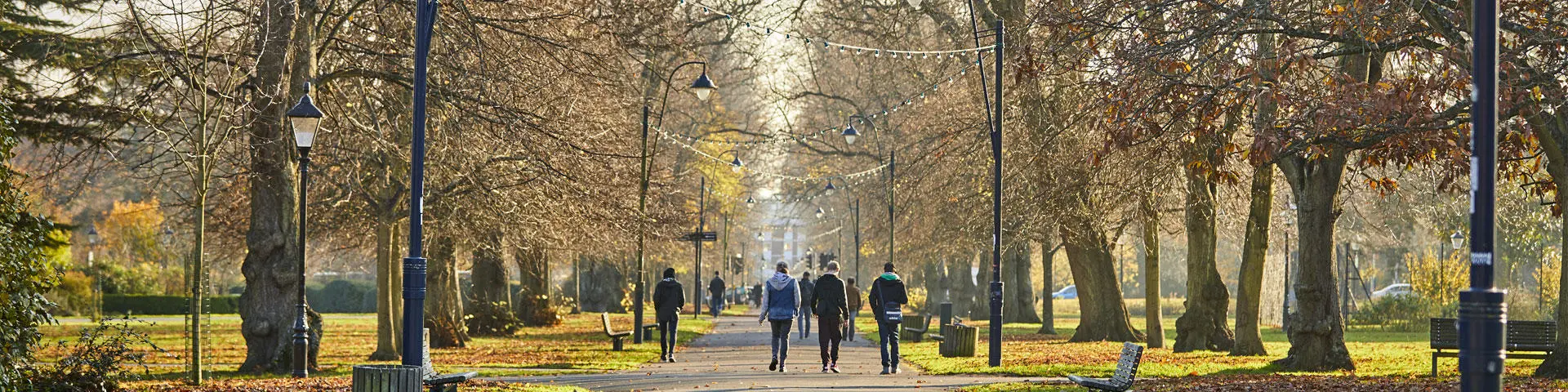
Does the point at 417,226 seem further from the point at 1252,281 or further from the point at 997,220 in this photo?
the point at 1252,281

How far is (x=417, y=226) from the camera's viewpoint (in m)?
13.3

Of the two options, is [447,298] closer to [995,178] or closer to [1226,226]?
[995,178]

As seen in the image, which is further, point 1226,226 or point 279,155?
point 1226,226

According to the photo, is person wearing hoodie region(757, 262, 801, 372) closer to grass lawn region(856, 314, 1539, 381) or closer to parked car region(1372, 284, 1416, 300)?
grass lawn region(856, 314, 1539, 381)

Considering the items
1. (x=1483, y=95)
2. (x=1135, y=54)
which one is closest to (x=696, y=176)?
(x=1135, y=54)

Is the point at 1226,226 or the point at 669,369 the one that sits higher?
the point at 1226,226

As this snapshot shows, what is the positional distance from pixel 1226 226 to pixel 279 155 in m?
21.6

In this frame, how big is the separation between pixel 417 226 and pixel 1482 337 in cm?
793

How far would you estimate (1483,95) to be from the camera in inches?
356

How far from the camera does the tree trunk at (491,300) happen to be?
116 feet

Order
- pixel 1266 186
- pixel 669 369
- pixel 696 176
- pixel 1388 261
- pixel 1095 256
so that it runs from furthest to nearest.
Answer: pixel 1388 261 < pixel 696 176 < pixel 1095 256 < pixel 1266 186 < pixel 669 369

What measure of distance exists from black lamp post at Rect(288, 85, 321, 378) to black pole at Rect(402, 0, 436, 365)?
15.4 ft

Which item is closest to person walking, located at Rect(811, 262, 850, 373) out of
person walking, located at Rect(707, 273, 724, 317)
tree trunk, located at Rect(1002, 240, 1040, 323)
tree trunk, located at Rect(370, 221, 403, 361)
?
tree trunk, located at Rect(370, 221, 403, 361)

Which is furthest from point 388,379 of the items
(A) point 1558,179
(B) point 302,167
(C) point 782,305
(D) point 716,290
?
(D) point 716,290
